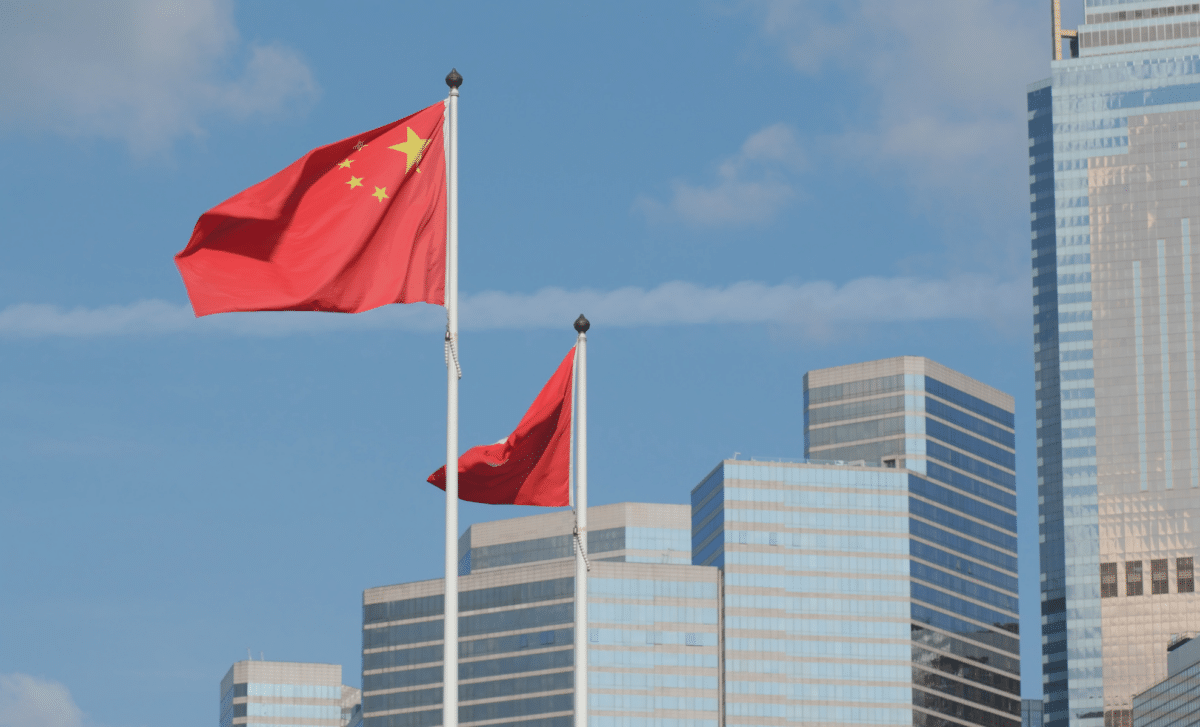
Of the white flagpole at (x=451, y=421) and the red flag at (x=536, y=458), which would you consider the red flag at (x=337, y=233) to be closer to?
the white flagpole at (x=451, y=421)

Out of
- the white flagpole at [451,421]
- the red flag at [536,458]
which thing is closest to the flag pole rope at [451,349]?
the white flagpole at [451,421]

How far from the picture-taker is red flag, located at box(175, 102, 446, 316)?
41.4 meters

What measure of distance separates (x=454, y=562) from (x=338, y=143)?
9.06m

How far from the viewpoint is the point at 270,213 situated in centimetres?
4188

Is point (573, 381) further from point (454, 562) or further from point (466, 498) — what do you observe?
point (454, 562)

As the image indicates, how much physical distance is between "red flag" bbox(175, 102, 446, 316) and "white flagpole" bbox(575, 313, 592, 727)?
479cm

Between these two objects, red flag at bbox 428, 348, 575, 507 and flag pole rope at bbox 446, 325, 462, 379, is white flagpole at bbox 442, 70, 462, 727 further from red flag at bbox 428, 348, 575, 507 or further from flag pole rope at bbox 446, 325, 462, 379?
red flag at bbox 428, 348, 575, 507

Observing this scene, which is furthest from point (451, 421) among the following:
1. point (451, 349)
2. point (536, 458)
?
point (536, 458)

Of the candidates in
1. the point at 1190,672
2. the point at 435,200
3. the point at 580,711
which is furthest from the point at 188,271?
the point at 1190,672

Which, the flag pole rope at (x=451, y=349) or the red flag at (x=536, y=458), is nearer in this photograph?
the flag pole rope at (x=451, y=349)

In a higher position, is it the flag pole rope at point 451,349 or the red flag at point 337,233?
the red flag at point 337,233

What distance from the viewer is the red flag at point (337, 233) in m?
41.4

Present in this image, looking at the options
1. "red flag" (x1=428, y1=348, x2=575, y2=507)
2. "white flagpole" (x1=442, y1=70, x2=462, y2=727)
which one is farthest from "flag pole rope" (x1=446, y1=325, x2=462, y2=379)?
"red flag" (x1=428, y1=348, x2=575, y2=507)

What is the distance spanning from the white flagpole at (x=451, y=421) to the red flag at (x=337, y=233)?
36cm
